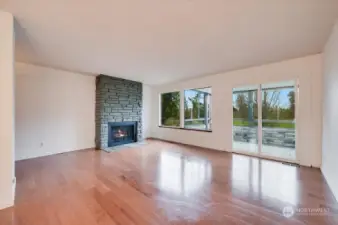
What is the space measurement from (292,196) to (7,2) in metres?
4.35

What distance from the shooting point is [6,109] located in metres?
2.16

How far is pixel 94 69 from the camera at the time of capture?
191 inches

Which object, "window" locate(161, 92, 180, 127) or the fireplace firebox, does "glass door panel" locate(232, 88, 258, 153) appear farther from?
the fireplace firebox

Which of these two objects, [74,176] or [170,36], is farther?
[74,176]

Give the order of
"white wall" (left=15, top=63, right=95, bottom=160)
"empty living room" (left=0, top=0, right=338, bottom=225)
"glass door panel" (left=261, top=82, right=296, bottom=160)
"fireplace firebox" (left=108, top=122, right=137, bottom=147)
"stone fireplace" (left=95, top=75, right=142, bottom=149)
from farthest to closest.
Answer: "fireplace firebox" (left=108, top=122, right=137, bottom=147) < "stone fireplace" (left=95, top=75, right=142, bottom=149) < "white wall" (left=15, top=63, right=95, bottom=160) < "glass door panel" (left=261, top=82, right=296, bottom=160) < "empty living room" (left=0, top=0, right=338, bottom=225)

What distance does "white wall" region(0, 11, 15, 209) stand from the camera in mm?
2123

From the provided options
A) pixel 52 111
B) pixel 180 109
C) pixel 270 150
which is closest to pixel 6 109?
pixel 52 111

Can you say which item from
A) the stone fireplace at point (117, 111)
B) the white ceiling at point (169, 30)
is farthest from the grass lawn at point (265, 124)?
the stone fireplace at point (117, 111)

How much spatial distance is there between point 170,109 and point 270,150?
3931 millimetres

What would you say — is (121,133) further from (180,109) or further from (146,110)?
(180,109)

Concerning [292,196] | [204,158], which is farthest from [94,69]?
[292,196]

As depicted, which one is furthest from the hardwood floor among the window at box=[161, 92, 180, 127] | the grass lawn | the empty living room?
the window at box=[161, 92, 180, 127]

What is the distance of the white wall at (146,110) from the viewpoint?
24.6 feet

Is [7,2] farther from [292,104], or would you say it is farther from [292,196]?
[292,104]
